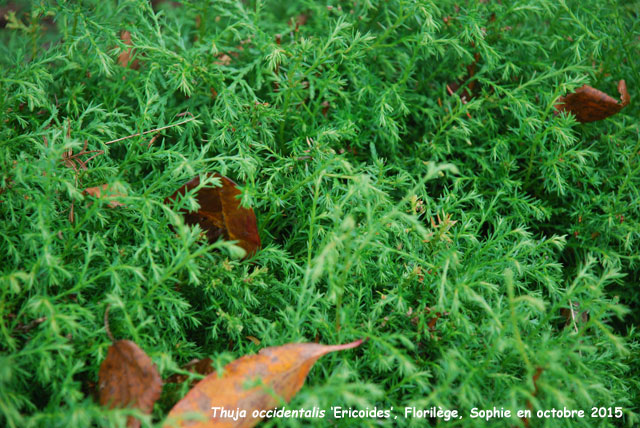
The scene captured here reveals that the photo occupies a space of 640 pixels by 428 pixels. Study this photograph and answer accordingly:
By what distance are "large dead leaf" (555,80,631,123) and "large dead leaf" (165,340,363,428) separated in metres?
1.58

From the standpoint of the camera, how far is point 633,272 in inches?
89.7

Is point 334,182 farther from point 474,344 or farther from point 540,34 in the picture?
point 540,34

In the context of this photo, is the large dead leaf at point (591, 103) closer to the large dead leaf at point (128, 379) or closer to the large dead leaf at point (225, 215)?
the large dead leaf at point (225, 215)

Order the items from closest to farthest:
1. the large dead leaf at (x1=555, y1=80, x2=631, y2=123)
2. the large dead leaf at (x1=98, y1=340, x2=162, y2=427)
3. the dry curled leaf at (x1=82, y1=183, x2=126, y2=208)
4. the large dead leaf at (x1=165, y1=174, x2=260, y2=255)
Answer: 1. the large dead leaf at (x1=98, y1=340, x2=162, y2=427)
2. the dry curled leaf at (x1=82, y1=183, x2=126, y2=208)
3. the large dead leaf at (x1=165, y1=174, x2=260, y2=255)
4. the large dead leaf at (x1=555, y1=80, x2=631, y2=123)

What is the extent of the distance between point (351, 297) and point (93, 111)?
1.32 m

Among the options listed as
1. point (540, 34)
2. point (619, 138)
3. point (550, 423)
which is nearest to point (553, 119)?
A: point (619, 138)

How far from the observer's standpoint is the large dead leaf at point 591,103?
2.29 meters

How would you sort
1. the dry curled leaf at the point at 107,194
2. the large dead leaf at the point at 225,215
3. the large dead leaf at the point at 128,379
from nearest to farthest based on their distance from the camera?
the large dead leaf at the point at 128,379
the dry curled leaf at the point at 107,194
the large dead leaf at the point at 225,215

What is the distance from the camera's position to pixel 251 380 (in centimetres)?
150

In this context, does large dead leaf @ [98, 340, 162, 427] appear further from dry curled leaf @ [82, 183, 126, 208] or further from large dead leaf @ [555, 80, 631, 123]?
large dead leaf @ [555, 80, 631, 123]

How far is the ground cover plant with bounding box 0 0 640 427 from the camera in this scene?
154 centimetres

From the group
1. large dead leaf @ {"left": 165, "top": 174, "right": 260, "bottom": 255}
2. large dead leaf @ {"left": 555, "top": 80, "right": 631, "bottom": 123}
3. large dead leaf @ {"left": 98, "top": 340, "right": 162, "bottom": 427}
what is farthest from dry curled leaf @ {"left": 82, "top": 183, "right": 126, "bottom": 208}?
large dead leaf @ {"left": 555, "top": 80, "right": 631, "bottom": 123}

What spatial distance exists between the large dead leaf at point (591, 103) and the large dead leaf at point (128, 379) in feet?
6.65

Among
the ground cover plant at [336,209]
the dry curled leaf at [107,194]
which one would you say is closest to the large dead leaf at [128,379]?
the ground cover plant at [336,209]
